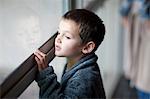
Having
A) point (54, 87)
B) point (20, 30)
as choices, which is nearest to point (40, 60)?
point (54, 87)

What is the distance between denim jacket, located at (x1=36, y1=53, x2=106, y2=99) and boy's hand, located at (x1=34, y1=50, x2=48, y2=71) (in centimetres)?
2

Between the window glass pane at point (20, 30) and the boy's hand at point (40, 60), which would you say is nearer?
the boy's hand at point (40, 60)

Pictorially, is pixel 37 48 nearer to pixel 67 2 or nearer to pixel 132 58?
pixel 67 2

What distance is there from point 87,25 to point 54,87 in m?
0.18

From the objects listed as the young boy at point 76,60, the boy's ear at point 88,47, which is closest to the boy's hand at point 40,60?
the young boy at point 76,60

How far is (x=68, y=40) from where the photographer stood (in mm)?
1021

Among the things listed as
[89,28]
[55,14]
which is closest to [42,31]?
[55,14]

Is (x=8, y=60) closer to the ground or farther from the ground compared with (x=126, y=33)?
farther from the ground

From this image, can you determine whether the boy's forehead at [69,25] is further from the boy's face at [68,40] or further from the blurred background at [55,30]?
the blurred background at [55,30]

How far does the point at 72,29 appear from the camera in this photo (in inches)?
39.7

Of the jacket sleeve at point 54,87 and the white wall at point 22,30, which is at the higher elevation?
the white wall at point 22,30

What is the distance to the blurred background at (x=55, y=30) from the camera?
110 centimetres

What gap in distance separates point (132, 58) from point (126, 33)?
0.24 metres

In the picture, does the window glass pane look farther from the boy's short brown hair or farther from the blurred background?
the boy's short brown hair
